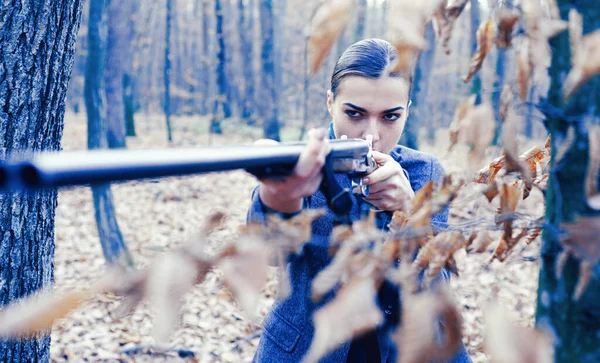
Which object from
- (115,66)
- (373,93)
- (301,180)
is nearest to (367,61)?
(373,93)

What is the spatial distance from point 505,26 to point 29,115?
2.18m

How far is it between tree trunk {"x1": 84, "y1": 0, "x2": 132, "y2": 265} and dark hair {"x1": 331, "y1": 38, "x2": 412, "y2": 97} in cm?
432

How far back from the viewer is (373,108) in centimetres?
226

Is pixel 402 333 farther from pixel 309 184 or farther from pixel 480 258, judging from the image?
pixel 480 258

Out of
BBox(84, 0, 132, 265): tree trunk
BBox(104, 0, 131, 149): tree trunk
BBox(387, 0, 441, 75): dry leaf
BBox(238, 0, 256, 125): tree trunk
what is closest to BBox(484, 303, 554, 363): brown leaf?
BBox(387, 0, 441, 75): dry leaf

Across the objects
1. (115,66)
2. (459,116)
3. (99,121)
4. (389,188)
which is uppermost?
(115,66)

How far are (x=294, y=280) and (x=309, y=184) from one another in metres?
1.15

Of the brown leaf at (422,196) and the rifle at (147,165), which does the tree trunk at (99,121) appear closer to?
the rifle at (147,165)

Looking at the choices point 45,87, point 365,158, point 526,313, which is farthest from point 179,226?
point 365,158

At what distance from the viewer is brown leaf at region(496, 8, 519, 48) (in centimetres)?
92

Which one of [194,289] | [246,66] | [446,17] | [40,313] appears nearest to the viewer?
→ [40,313]

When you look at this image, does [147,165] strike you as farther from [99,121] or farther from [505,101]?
[99,121]

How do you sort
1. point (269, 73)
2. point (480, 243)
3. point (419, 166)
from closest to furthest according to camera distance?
1. point (480, 243)
2. point (419, 166)
3. point (269, 73)

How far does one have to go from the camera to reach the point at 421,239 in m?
1.13
